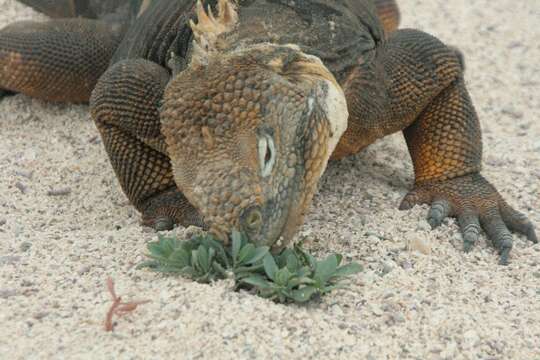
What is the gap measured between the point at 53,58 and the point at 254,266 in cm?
390

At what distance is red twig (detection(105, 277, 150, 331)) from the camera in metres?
3.60

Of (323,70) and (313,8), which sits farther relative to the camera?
(313,8)

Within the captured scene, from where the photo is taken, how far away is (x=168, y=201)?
5.25m

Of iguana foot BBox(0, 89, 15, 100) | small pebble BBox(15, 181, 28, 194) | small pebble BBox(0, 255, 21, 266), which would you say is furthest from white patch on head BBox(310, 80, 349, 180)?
iguana foot BBox(0, 89, 15, 100)

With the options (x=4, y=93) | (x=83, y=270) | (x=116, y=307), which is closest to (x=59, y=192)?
(x=83, y=270)

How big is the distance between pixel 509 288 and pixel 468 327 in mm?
686

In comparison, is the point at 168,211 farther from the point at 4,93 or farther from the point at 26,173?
the point at 4,93

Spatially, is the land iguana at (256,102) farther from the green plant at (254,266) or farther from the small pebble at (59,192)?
the small pebble at (59,192)

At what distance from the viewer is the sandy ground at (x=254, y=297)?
362 centimetres

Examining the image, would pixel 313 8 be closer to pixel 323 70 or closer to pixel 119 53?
pixel 323 70

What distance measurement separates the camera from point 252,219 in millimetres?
3521

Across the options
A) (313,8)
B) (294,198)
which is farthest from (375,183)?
(294,198)

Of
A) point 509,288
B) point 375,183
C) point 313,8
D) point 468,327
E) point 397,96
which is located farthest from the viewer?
point 375,183

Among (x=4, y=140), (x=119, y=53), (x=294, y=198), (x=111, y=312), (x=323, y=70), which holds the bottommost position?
(x=4, y=140)
